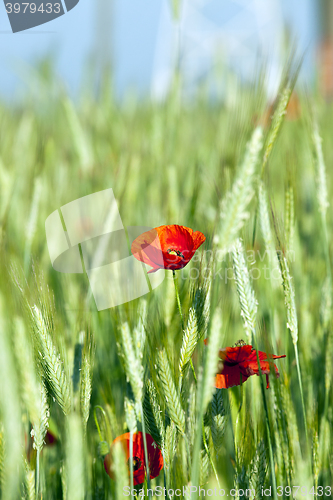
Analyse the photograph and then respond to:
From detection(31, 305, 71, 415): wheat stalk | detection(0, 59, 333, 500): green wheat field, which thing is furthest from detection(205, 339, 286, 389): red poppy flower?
detection(31, 305, 71, 415): wheat stalk

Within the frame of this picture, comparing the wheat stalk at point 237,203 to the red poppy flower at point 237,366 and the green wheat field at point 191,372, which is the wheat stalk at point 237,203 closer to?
the green wheat field at point 191,372

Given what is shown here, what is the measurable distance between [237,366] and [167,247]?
12 centimetres

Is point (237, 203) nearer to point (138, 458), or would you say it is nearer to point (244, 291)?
point (244, 291)

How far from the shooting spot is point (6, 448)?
10.1 inches

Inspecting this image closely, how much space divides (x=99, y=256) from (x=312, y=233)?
1.91 ft

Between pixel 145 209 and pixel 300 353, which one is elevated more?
pixel 145 209

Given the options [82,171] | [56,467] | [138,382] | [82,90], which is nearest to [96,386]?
[56,467]

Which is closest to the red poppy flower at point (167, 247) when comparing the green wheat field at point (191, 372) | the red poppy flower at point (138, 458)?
the green wheat field at point (191, 372)

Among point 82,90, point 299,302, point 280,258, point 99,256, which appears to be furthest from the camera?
point 82,90

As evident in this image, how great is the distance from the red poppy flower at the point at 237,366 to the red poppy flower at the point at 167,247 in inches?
3.5

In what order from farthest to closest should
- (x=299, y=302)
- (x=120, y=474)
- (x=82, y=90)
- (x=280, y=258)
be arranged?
(x=82, y=90), (x=299, y=302), (x=280, y=258), (x=120, y=474)

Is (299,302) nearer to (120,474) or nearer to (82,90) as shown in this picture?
(120,474)

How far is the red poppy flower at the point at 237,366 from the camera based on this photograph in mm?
305

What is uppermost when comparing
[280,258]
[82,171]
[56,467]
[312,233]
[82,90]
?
[82,90]
